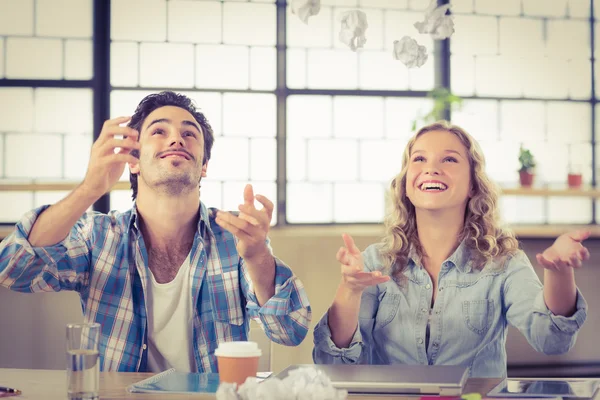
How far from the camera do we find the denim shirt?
179cm

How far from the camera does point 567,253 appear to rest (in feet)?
4.67

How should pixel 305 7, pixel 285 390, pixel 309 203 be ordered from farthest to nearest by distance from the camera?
1. pixel 309 203
2. pixel 305 7
3. pixel 285 390

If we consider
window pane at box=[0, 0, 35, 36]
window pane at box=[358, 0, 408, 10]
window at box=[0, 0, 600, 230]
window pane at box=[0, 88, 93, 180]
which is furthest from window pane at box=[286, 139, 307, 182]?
window pane at box=[0, 0, 35, 36]

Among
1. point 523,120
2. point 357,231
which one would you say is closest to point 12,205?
point 357,231

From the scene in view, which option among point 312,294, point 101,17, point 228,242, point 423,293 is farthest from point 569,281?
point 101,17

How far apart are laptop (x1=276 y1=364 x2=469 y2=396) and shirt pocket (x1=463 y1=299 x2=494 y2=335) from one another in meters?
0.41

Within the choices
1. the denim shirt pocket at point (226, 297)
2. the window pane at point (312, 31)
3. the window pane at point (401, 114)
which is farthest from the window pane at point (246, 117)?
the denim shirt pocket at point (226, 297)

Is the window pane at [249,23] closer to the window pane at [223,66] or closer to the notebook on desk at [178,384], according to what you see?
the window pane at [223,66]

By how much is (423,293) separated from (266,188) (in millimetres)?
1879

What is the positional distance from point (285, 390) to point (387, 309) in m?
0.88

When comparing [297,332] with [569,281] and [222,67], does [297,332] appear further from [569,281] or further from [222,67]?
[222,67]

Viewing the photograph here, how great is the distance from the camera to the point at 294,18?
12.1 feet

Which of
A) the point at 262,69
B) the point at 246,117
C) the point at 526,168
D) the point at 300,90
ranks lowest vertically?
the point at 526,168

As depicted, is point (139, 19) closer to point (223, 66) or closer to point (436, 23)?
point (223, 66)
